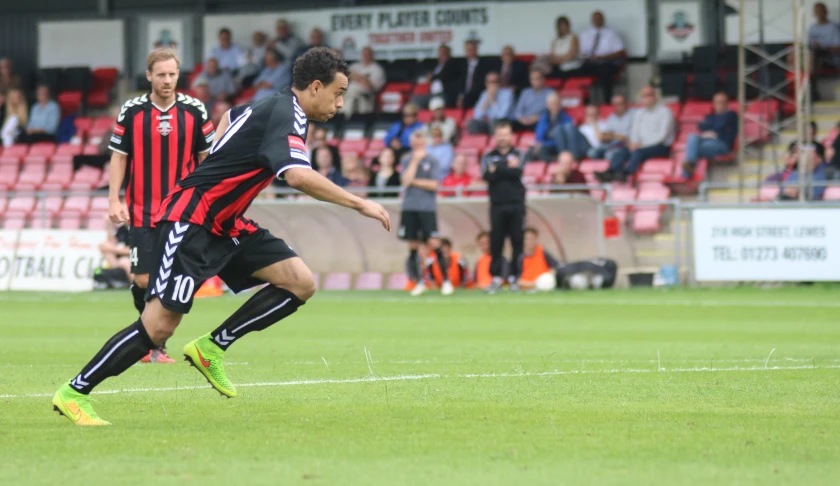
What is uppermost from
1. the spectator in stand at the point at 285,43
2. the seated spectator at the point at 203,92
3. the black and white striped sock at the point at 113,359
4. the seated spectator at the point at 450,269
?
the spectator in stand at the point at 285,43

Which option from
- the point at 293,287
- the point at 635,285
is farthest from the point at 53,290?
the point at 293,287

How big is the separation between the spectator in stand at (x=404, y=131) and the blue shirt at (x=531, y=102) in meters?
1.92

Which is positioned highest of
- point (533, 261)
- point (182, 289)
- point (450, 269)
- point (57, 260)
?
point (182, 289)

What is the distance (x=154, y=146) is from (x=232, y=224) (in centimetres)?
306

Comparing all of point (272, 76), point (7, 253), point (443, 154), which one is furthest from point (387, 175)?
point (272, 76)

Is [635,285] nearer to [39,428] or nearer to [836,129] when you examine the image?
[836,129]

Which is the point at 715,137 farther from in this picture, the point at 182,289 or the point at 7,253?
the point at 182,289

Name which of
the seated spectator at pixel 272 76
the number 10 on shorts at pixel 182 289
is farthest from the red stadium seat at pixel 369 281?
the number 10 on shorts at pixel 182 289

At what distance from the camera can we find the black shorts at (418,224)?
19438 mm

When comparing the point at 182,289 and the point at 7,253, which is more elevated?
the point at 182,289

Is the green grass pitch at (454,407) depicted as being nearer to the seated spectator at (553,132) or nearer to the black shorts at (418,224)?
the black shorts at (418,224)

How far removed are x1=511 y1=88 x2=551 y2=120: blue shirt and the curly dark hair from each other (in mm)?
19002

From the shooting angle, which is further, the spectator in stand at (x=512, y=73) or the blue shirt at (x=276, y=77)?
the blue shirt at (x=276, y=77)

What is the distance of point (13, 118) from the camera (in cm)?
3045
